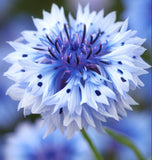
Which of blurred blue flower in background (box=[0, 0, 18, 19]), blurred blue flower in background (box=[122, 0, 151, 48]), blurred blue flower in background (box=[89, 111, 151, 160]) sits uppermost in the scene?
blurred blue flower in background (box=[0, 0, 18, 19])

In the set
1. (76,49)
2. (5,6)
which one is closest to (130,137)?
(76,49)

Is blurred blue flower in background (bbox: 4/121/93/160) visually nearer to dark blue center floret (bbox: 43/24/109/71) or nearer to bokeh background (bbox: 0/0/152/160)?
bokeh background (bbox: 0/0/152/160)

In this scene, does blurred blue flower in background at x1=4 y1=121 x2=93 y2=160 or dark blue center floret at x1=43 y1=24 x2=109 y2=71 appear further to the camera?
blurred blue flower in background at x1=4 y1=121 x2=93 y2=160

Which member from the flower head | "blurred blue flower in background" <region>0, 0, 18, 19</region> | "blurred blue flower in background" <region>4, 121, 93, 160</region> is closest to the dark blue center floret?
the flower head

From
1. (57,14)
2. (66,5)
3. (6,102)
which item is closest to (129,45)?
(57,14)

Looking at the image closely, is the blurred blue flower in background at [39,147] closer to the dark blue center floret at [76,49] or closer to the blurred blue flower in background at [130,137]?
the blurred blue flower in background at [130,137]

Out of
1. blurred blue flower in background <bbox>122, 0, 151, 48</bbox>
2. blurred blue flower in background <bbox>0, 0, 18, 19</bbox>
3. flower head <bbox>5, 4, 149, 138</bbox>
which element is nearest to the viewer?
flower head <bbox>5, 4, 149, 138</bbox>

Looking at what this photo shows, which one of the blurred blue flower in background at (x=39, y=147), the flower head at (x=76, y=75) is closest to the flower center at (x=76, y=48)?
the flower head at (x=76, y=75)
